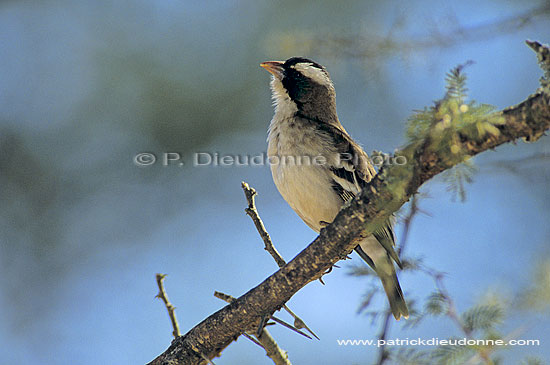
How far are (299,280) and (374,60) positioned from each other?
121 cm

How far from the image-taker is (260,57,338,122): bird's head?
205 inches

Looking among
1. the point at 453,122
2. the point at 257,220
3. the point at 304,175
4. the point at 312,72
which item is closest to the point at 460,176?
the point at 453,122

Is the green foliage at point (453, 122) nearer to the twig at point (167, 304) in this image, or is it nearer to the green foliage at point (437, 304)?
the green foliage at point (437, 304)

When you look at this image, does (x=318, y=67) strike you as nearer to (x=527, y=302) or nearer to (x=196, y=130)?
(x=196, y=130)

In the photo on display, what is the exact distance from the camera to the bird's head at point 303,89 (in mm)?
5203

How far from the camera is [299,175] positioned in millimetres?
4551

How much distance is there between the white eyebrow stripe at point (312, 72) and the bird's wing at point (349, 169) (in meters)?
0.67

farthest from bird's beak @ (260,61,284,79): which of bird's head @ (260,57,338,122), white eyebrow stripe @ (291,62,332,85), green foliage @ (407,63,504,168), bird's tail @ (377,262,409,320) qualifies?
green foliage @ (407,63,504,168)

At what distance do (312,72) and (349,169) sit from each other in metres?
1.24

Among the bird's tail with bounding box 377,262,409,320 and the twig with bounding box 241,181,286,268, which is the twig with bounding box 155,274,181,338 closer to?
the twig with bounding box 241,181,286,268

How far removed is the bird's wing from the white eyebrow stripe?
2.18ft

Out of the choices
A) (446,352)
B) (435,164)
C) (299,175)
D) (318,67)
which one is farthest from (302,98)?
(446,352)

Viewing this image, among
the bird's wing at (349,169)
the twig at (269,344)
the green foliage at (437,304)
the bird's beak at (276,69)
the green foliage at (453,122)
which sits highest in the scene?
the bird's beak at (276,69)

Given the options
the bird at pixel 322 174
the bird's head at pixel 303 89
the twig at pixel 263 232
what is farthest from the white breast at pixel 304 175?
the twig at pixel 263 232
